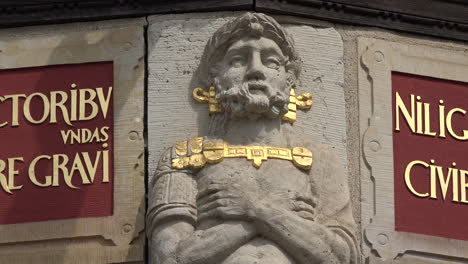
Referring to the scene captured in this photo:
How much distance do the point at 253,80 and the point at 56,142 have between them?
137 centimetres

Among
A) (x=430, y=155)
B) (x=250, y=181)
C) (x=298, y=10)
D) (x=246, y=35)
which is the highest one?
(x=298, y=10)

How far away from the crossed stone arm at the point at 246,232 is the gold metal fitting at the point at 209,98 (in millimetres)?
A: 636

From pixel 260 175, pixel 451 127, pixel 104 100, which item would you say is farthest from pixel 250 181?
pixel 451 127

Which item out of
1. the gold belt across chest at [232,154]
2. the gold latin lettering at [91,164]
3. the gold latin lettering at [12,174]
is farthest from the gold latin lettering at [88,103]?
the gold belt across chest at [232,154]

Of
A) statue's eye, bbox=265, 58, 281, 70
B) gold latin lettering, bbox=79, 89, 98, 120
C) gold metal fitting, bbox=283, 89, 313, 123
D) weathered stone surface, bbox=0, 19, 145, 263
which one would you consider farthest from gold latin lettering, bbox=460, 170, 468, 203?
gold latin lettering, bbox=79, 89, 98, 120

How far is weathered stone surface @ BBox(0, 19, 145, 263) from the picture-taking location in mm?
15164

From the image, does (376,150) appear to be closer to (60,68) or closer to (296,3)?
(296,3)

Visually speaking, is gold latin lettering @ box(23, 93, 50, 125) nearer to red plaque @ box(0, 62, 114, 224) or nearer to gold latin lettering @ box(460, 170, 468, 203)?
red plaque @ box(0, 62, 114, 224)

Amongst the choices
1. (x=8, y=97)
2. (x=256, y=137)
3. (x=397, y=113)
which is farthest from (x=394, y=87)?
(x=8, y=97)

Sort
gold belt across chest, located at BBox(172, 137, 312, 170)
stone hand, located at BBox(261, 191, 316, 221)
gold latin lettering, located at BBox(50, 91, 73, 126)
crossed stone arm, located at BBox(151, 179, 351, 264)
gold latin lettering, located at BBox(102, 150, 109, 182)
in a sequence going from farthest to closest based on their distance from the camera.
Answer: gold latin lettering, located at BBox(50, 91, 73, 126) < gold latin lettering, located at BBox(102, 150, 109, 182) < gold belt across chest, located at BBox(172, 137, 312, 170) < stone hand, located at BBox(261, 191, 316, 221) < crossed stone arm, located at BBox(151, 179, 351, 264)

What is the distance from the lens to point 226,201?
14.7m

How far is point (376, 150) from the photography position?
50.7 feet

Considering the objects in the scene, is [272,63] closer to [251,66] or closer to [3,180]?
[251,66]

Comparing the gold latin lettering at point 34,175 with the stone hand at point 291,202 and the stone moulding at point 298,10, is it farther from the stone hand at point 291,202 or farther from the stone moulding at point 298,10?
the stone hand at point 291,202
